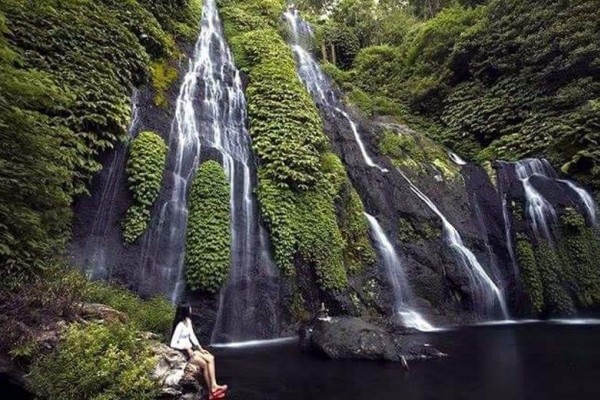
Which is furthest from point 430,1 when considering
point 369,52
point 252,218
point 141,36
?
point 252,218

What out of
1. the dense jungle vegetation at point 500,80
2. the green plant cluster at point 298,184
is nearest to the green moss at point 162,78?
the green plant cluster at point 298,184

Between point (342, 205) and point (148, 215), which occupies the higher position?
point (342, 205)

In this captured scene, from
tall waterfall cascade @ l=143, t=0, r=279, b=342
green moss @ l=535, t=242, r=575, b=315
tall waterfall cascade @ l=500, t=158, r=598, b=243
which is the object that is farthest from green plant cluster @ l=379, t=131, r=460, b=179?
tall waterfall cascade @ l=143, t=0, r=279, b=342

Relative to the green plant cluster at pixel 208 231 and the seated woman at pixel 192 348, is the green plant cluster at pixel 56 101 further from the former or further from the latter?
the green plant cluster at pixel 208 231

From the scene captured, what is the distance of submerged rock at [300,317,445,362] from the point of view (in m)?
9.24

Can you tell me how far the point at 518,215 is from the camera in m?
16.9

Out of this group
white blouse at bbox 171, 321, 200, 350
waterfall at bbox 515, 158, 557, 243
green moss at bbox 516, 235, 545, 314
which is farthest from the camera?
waterfall at bbox 515, 158, 557, 243

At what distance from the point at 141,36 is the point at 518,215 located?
14.9 m

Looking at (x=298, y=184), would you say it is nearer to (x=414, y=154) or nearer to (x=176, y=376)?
(x=414, y=154)

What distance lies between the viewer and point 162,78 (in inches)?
619

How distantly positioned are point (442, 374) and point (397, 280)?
6.12 m

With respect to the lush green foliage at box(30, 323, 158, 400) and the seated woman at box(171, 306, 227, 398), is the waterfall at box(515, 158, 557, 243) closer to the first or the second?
the seated woman at box(171, 306, 227, 398)

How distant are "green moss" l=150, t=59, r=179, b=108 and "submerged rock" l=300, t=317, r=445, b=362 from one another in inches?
356

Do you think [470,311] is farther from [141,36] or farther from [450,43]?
[450,43]
